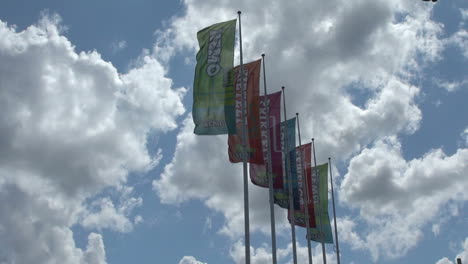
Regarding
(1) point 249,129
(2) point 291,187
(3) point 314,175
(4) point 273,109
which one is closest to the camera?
(1) point 249,129

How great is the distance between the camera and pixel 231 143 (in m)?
32.3

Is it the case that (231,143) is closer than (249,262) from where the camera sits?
No

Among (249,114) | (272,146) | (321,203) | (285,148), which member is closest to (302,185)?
(321,203)

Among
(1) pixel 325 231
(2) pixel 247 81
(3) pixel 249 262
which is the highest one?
(2) pixel 247 81

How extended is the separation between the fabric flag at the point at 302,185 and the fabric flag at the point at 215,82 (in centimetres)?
1035

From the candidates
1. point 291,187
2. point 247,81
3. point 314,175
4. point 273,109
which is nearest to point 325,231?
point 314,175

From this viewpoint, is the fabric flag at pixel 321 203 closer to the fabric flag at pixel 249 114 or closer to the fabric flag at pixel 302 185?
the fabric flag at pixel 302 185

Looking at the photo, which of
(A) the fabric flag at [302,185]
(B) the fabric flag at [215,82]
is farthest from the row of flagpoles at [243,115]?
(A) the fabric flag at [302,185]

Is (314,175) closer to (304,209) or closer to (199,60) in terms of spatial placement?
(304,209)

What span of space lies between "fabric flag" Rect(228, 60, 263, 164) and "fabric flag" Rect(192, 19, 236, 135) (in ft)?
1.61

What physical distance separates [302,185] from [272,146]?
7.25m

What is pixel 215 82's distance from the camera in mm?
31156

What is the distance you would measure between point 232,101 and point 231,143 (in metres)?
2.33

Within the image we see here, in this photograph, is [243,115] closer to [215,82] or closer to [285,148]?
[215,82]
